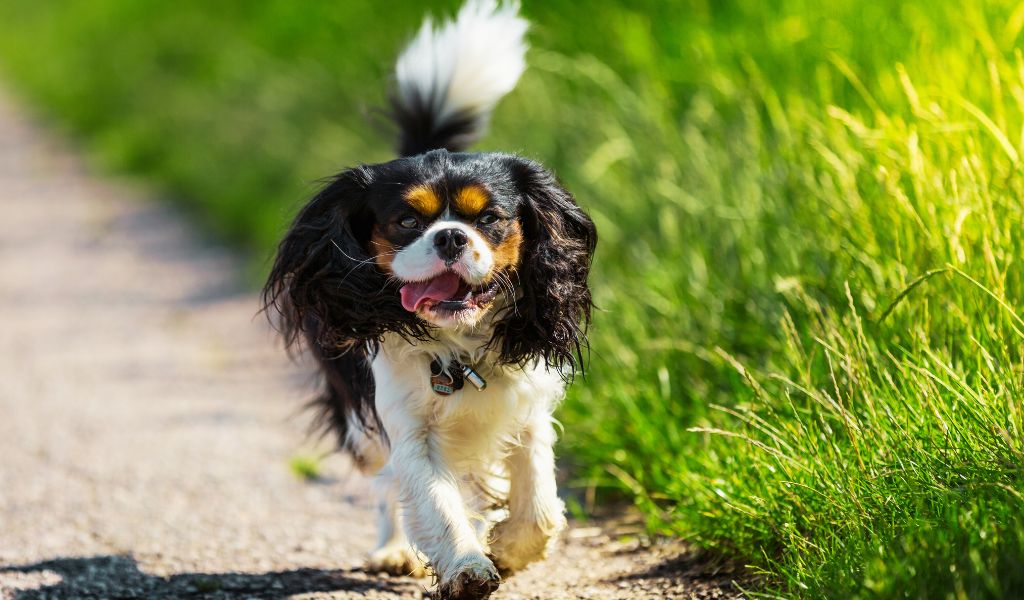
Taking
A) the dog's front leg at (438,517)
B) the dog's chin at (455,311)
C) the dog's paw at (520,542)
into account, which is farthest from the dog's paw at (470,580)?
the dog's chin at (455,311)

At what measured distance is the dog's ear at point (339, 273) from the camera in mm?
2854

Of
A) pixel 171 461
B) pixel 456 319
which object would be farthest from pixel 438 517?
pixel 171 461

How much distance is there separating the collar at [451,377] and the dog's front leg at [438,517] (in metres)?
0.12

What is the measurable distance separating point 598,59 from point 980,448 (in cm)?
384

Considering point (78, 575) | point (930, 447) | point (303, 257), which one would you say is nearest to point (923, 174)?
point (930, 447)

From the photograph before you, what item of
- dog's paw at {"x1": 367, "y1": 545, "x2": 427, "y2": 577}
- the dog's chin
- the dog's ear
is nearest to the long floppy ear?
the dog's chin

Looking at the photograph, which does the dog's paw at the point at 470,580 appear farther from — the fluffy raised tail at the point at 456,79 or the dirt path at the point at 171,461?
the fluffy raised tail at the point at 456,79

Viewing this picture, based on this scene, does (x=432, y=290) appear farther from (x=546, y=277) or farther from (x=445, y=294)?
(x=546, y=277)

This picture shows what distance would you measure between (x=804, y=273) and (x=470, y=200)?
51.0 inches

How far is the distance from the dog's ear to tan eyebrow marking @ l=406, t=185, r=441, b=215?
0.21 meters

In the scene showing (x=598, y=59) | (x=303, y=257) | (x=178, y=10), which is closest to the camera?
(x=303, y=257)

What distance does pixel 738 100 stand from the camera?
4590 mm

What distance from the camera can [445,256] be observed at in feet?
8.67

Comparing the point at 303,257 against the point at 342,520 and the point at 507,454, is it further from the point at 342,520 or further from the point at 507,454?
the point at 342,520
